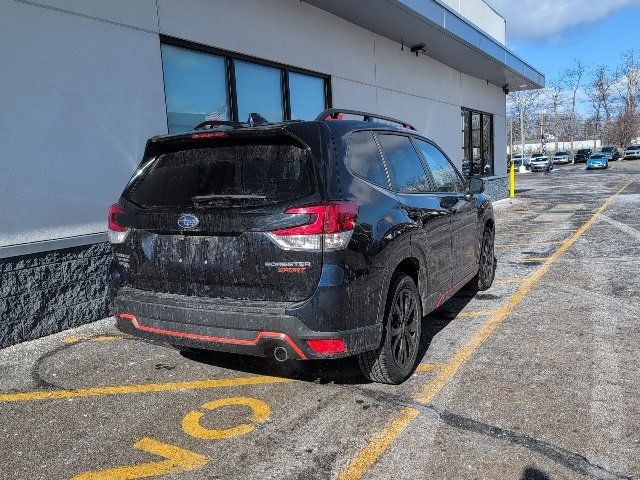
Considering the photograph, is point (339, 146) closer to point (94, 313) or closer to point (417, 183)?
point (417, 183)

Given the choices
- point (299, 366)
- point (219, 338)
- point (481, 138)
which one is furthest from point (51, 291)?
point (481, 138)

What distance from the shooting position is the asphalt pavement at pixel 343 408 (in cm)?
280

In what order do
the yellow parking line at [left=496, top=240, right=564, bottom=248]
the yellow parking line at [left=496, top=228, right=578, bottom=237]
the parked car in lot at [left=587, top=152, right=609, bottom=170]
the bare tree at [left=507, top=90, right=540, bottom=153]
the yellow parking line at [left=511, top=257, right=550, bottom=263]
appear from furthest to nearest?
1. the bare tree at [left=507, top=90, right=540, bottom=153]
2. the parked car in lot at [left=587, top=152, right=609, bottom=170]
3. the yellow parking line at [left=496, top=228, right=578, bottom=237]
4. the yellow parking line at [left=496, top=240, right=564, bottom=248]
5. the yellow parking line at [left=511, top=257, right=550, bottom=263]

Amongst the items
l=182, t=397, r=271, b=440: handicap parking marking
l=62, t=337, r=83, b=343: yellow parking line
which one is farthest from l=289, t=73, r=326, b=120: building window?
l=182, t=397, r=271, b=440: handicap parking marking

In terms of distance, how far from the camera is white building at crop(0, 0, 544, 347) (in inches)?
196

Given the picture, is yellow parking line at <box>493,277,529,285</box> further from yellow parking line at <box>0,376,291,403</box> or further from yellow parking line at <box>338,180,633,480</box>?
yellow parking line at <box>0,376,291,403</box>

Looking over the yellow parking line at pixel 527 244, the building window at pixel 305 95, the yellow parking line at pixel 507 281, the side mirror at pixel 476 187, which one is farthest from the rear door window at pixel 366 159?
the yellow parking line at pixel 527 244

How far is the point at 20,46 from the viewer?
A: 4977 mm

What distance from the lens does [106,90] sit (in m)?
5.81

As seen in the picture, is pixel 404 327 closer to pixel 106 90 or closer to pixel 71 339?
pixel 71 339

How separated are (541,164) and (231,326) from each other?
5221 centimetres

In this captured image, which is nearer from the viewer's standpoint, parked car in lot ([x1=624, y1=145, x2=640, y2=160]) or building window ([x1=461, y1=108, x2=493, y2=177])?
building window ([x1=461, y1=108, x2=493, y2=177])

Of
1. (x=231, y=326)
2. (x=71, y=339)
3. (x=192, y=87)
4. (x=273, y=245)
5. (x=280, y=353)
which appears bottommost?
(x=71, y=339)

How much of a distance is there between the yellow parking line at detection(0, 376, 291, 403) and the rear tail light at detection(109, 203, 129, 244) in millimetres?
1114
